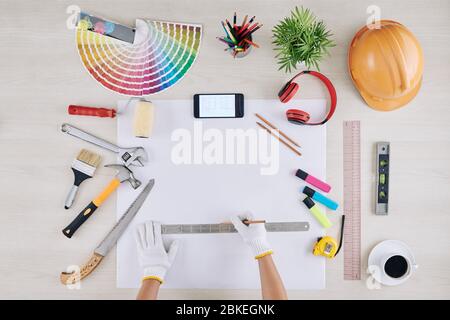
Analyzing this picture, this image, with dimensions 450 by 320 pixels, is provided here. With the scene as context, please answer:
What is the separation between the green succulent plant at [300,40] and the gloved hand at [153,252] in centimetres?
52

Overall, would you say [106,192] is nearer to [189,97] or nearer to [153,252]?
[153,252]

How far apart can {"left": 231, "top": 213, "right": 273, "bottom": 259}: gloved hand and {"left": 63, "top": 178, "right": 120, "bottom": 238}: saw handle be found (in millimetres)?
315

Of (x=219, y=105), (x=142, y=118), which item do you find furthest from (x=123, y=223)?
(x=219, y=105)

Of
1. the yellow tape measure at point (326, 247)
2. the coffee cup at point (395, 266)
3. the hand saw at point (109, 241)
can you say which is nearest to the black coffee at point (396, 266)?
the coffee cup at point (395, 266)

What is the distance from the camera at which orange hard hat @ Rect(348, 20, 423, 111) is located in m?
0.86

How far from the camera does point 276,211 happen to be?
99 centimetres

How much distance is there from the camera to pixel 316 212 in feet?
3.20

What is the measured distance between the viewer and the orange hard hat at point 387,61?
2.83ft

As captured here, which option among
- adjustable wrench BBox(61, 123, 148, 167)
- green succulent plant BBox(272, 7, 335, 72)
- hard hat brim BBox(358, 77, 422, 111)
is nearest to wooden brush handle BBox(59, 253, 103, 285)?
adjustable wrench BBox(61, 123, 148, 167)

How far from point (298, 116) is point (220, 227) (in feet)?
1.12

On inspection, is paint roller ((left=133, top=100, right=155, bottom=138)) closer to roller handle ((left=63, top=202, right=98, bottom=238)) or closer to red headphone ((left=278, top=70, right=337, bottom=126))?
roller handle ((left=63, top=202, right=98, bottom=238))

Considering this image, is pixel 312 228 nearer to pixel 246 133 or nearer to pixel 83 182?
pixel 246 133

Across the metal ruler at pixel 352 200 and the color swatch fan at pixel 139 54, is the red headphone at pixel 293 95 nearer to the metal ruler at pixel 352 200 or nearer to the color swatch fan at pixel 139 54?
the metal ruler at pixel 352 200
